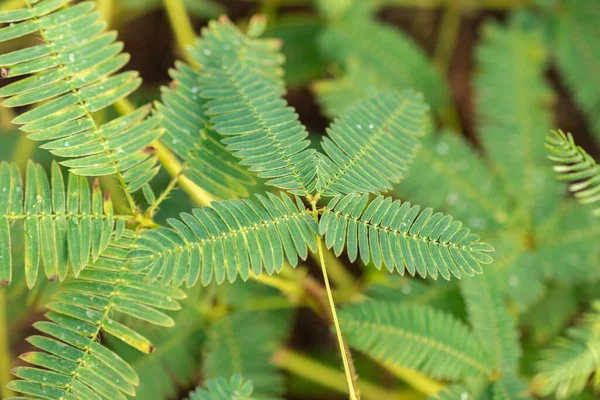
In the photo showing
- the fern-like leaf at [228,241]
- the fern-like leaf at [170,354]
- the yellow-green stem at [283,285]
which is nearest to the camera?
the fern-like leaf at [228,241]

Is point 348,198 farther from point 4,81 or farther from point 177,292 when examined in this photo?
point 4,81

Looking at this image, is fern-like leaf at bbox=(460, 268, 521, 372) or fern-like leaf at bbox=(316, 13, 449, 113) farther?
fern-like leaf at bbox=(316, 13, 449, 113)

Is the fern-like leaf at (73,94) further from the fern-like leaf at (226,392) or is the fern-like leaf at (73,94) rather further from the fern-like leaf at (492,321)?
the fern-like leaf at (492,321)

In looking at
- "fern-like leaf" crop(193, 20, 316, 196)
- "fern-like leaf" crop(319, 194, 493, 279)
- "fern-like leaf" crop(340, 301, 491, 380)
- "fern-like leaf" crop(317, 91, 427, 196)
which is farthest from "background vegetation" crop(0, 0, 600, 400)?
"fern-like leaf" crop(319, 194, 493, 279)

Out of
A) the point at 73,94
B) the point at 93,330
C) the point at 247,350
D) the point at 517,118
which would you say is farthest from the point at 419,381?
the point at 73,94

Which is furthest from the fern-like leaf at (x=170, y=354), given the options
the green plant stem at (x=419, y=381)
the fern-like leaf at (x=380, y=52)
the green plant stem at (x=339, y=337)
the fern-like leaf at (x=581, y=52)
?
the fern-like leaf at (x=581, y=52)

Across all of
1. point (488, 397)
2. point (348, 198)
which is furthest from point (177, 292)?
point (488, 397)

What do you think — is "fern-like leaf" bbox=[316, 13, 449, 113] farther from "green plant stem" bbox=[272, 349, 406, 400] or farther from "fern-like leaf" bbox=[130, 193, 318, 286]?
"fern-like leaf" bbox=[130, 193, 318, 286]
